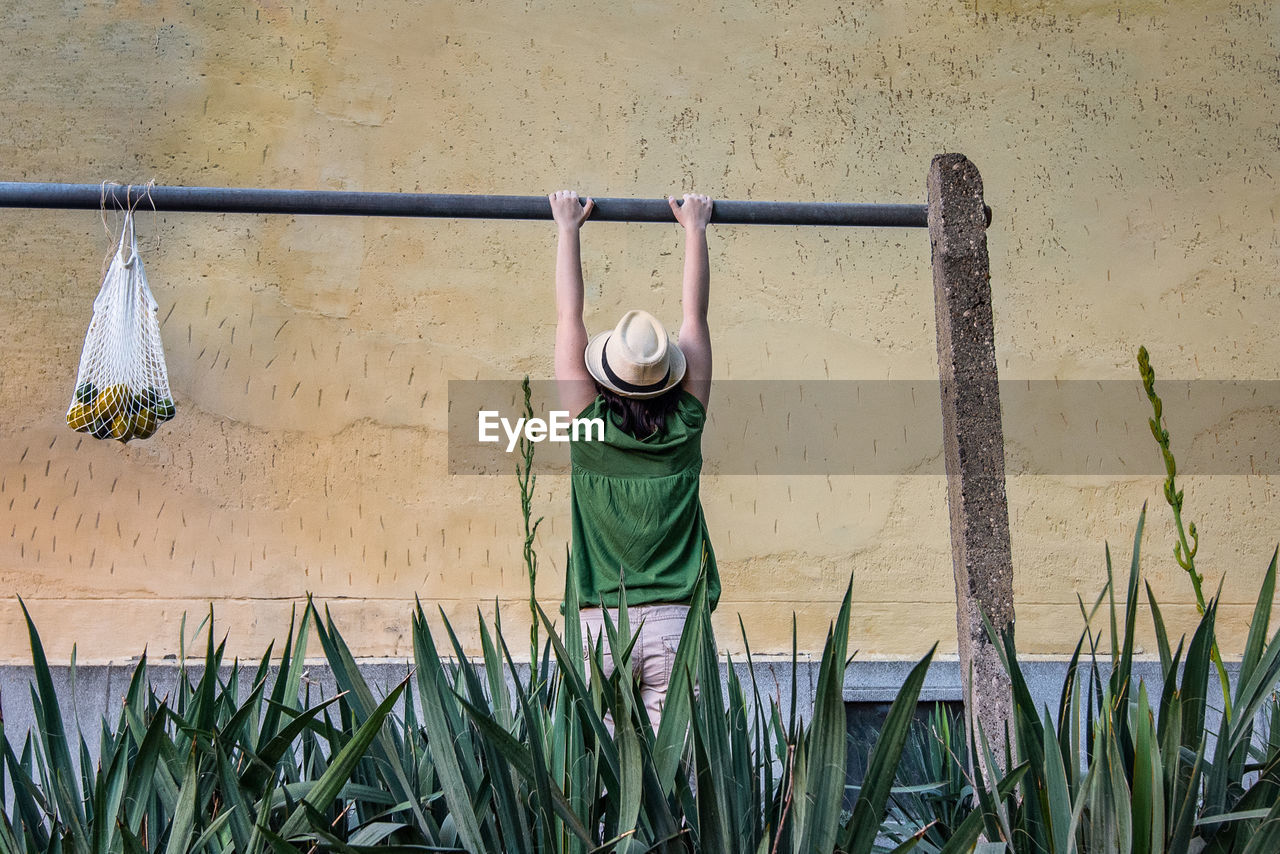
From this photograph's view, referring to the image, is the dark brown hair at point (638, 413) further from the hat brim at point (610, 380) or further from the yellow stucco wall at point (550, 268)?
the yellow stucco wall at point (550, 268)

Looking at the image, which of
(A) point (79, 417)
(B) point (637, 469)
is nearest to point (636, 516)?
(B) point (637, 469)

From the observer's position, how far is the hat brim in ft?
8.80

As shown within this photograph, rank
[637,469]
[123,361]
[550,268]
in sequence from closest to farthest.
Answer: [637,469]
[123,361]
[550,268]

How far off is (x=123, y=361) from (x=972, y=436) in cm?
198

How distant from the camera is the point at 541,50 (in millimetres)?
4566

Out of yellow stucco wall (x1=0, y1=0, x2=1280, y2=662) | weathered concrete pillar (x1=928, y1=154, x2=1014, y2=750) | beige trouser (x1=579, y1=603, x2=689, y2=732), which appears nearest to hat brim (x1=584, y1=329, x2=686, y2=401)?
beige trouser (x1=579, y1=603, x2=689, y2=732)

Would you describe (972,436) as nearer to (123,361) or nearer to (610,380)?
(610,380)

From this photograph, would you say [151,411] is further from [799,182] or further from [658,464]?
[799,182]

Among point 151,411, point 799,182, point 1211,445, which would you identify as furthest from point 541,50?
point 1211,445

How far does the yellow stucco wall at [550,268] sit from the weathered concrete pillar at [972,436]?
80.0 inches

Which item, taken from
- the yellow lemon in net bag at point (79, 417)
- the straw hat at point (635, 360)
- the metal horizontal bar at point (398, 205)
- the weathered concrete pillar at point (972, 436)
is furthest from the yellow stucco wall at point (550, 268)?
the weathered concrete pillar at point (972, 436)

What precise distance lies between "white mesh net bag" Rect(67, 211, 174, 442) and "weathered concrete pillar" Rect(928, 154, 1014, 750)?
1867 mm

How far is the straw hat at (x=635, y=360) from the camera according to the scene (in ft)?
8.66

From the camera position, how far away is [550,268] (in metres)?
4.45
